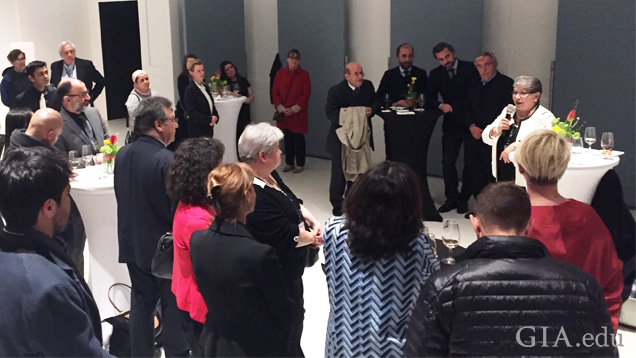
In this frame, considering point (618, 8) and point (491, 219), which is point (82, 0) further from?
point (491, 219)

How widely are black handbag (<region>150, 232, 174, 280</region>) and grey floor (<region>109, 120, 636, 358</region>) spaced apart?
1.27m

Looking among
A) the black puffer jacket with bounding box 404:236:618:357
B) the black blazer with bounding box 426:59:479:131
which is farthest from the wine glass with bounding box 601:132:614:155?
the black puffer jacket with bounding box 404:236:618:357

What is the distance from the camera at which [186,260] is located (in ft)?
9.84

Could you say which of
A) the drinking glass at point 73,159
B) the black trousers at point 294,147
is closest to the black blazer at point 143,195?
the drinking glass at point 73,159

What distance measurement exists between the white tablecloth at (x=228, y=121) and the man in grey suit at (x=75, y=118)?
289 cm

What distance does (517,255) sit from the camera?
193 centimetres

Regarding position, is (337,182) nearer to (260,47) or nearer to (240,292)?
(260,47)

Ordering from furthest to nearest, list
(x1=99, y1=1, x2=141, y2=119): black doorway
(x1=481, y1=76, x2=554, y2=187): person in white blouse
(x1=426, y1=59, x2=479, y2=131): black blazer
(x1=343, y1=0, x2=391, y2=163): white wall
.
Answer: (x1=99, y1=1, x2=141, y2=119): black doorway
(x1=343, y1=0, x2=391, y2=163): white wall
(x1=426, y1=59, x2=479, y2=131): black blazer
(x1=481, y1=76, x2=554, y2=187): person in white blouse

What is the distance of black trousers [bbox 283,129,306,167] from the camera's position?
8.77 m

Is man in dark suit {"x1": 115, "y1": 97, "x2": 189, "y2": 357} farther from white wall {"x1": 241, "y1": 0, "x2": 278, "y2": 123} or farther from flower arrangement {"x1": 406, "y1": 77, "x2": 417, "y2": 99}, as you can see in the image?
white wall {"x1": 241, "y1": 0, "x2": 278, "y2": 123}

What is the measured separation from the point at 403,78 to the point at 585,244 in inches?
187

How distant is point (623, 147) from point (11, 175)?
20.3 feet

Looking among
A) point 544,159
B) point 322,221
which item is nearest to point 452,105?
point 322,221

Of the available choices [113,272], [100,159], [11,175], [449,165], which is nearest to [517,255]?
[11,175]
